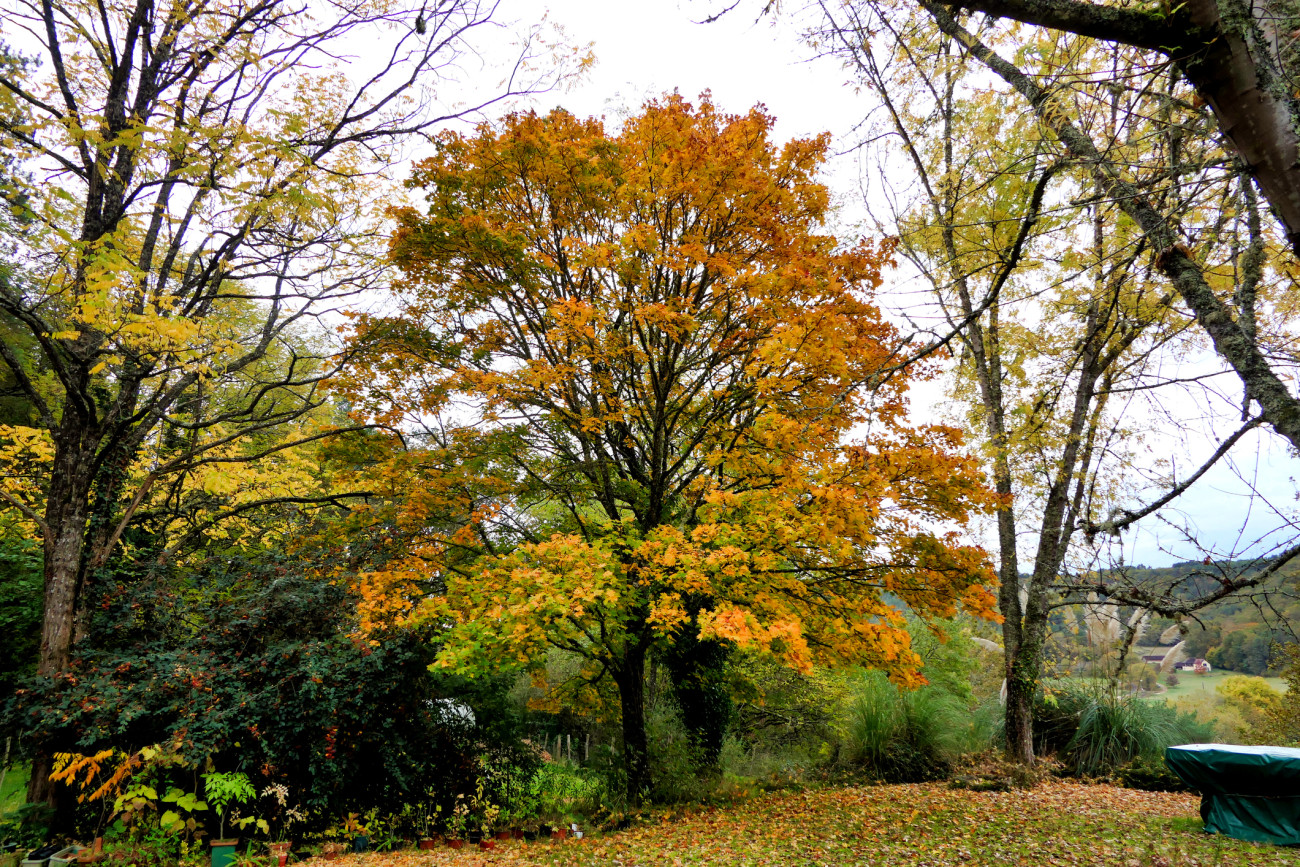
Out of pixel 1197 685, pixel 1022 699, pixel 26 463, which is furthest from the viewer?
pixel 1197 685

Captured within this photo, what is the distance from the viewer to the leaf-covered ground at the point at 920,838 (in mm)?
4820

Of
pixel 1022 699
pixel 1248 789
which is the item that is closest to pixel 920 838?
pixel 1248 789

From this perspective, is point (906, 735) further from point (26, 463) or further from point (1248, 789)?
point (26, 463)

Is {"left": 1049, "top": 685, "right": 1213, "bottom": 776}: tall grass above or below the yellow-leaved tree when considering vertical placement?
below

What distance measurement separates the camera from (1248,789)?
209 inches

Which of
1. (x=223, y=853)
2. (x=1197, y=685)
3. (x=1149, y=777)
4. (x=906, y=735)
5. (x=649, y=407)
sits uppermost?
(x=649, y=407)

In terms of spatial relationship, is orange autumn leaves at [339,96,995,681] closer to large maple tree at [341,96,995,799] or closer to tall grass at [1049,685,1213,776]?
large maple tree at [341,96,995,799]

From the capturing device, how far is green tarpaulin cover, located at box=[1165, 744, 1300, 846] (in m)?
5.11

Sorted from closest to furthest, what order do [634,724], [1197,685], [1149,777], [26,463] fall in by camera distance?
[634,724], [26,463], [1149,777], [1197,685]

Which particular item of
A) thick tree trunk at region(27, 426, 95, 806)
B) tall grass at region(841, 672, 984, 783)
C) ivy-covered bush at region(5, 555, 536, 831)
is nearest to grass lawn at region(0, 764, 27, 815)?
ivy-covered bush at region(5, 555, 536, 831)

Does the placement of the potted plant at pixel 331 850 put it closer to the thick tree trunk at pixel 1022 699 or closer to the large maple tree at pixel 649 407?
the large maple tree at pixel 649 407

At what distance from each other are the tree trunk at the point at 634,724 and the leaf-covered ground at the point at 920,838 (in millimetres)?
829

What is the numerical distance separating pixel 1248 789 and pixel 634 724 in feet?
20.4

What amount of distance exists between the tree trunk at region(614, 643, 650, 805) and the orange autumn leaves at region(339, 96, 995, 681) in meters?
0.24
